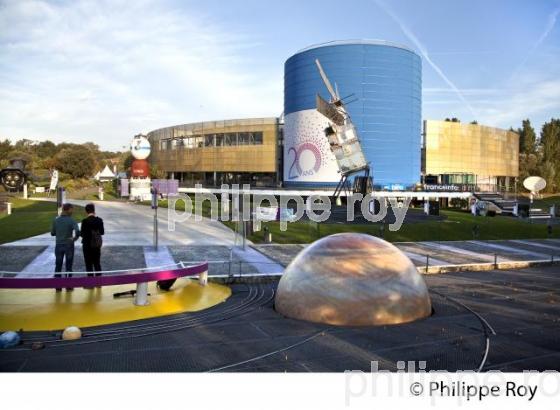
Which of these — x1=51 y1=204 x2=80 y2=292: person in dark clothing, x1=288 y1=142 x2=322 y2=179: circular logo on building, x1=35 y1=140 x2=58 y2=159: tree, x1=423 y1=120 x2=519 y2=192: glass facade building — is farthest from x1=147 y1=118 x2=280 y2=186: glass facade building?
x1=51 y1=204 x2=80 y2=292: person in dark clothing

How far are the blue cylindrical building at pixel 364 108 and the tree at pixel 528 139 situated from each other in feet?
155

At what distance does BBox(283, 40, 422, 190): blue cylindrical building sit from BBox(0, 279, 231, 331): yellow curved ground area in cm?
5866

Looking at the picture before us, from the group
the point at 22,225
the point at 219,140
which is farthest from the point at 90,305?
the point at 219,140

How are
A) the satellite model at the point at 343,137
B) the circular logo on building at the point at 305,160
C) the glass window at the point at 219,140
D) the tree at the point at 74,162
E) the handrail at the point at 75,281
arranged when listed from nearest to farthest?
the handrail at the point at 75,281 < the satellite model at the point at 343,137 < the circular logo on building at the point at 305,160 < the glass window at the point at 219,140 < the tree at the point at 74,162

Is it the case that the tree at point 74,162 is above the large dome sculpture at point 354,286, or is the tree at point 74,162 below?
above

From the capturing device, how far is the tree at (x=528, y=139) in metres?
109

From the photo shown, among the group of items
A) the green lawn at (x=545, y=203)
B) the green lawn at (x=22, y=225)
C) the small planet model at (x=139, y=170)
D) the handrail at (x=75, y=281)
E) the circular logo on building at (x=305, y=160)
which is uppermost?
the circular logo on building at (x=305, y=160)

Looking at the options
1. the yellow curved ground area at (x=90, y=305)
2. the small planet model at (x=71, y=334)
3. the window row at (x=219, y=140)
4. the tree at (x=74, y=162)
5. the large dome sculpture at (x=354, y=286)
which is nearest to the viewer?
the small planet model at (x=71, y=334)

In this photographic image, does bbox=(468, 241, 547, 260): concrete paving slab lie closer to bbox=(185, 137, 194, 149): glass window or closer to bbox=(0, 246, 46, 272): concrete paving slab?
bbox=(0, 246, 46, 272): concrete paving slab

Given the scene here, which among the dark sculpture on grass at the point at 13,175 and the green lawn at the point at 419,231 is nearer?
the dark sculpture on grass at the point at 13,175

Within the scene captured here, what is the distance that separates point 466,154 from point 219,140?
42240mm

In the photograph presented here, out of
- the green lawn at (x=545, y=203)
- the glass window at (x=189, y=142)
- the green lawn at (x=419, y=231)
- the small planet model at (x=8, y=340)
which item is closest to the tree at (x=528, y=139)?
the green lawn at (x=545, y=203)

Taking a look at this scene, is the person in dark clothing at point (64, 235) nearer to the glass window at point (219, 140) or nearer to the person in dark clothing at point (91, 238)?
the person in dark clothing at point (91, 238)

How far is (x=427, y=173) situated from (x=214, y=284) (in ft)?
239
